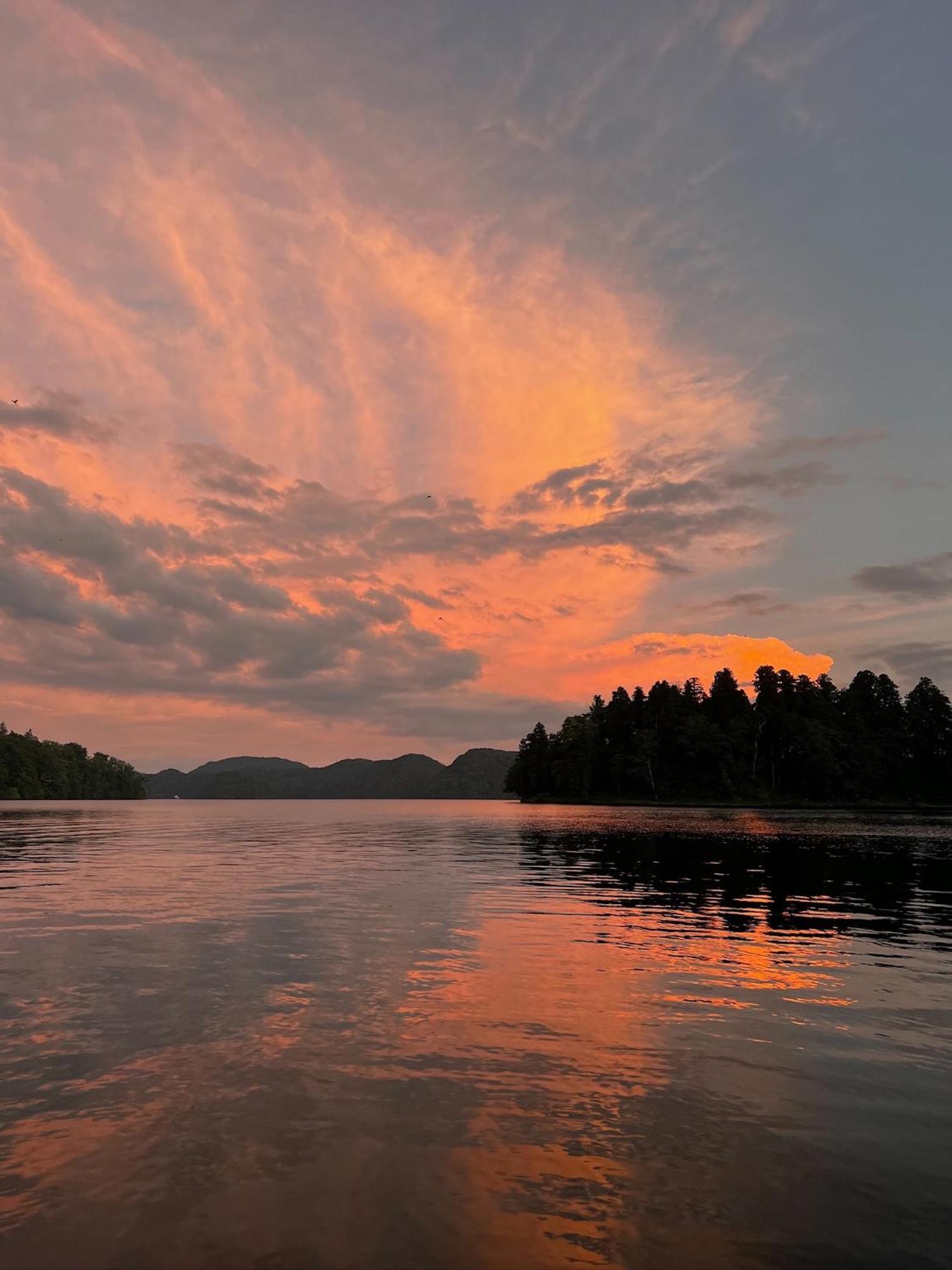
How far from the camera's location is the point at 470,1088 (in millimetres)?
12508

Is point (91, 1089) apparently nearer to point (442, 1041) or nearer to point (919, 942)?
point (442, 1041)

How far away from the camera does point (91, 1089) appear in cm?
1233

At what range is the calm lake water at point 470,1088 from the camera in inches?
328

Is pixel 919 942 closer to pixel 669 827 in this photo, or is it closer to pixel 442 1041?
pixel 442 1041

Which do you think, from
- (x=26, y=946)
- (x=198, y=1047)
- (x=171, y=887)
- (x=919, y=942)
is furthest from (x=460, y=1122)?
(x=171, y=887)

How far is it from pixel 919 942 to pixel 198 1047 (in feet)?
80.2

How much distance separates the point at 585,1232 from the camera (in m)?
8.26

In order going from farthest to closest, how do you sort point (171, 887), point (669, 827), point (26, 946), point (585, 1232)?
point (669, 827) → point (171, 887) → point (26, 946) → point (585, 1232)

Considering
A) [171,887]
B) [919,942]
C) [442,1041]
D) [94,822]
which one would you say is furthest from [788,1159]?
[94,822]

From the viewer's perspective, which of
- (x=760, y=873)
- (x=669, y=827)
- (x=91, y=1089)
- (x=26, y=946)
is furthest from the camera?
(x=669, y=827)

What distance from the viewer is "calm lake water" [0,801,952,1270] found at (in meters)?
8.32

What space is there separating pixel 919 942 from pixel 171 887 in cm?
3459

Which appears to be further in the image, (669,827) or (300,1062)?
(669,827)

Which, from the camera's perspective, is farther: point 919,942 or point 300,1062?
point 919,942
